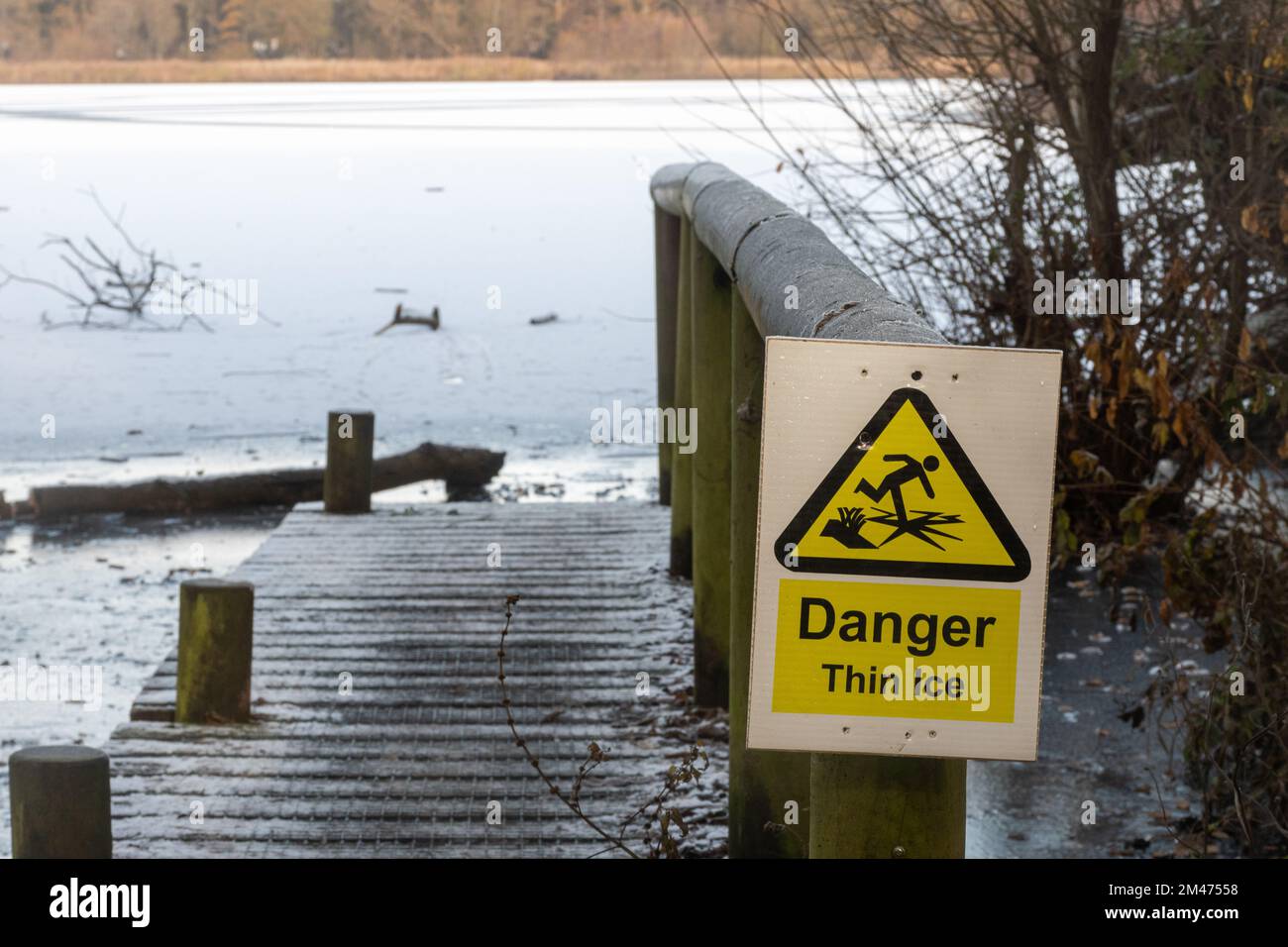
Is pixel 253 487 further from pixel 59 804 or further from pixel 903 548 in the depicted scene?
pixel 903 548

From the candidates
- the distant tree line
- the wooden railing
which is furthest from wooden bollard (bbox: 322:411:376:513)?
the distant tree line

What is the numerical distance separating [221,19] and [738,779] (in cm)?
3078

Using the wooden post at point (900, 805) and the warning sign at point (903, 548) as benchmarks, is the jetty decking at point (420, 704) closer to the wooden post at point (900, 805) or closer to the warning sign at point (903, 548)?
the wooden post at point (900, 805)

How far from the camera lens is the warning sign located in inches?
69.6

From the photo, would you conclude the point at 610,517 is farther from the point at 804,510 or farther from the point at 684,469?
the point at 804,510

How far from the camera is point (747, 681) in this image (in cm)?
350

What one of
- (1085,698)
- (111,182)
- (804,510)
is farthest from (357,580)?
(111,182)

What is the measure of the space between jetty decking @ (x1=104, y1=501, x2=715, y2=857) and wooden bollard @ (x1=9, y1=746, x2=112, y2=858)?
50cm

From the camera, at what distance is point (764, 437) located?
1782 millimetres

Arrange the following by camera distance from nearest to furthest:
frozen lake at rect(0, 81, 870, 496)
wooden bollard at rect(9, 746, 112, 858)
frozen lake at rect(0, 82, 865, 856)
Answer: wooden bollard at rect(9, 746, 112, 858), frozen lake at rect(0, 82, 865, 856), frozen lake at rect(0, 81, 870, 496)

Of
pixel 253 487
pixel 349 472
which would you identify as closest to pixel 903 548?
pixel 349 472

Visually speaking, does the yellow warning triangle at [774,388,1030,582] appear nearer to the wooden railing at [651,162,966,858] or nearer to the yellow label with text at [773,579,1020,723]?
the yellow label with text at [773,579,1020,723]

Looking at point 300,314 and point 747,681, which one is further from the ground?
point 300,314

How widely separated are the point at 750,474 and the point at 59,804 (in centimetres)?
158
